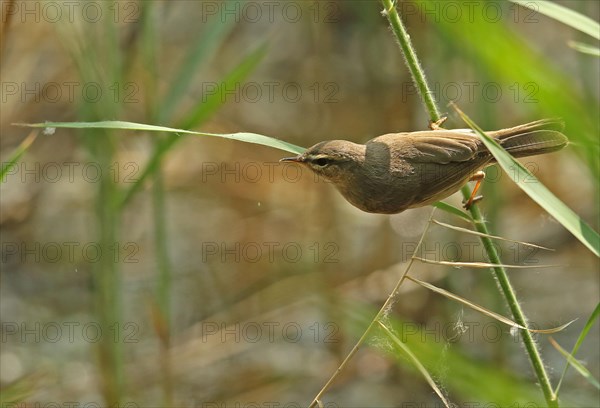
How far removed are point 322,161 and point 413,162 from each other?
13.9 inches

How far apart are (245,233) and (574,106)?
15.6ft

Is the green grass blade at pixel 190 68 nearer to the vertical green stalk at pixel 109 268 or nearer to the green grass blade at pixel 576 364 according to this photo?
the vertical green stalk at pixel 109 268

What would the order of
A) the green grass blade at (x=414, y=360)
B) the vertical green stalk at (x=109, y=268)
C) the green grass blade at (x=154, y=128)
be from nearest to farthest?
the green grass blade at (x=414, y=360), the green grass blade at (x=154, y=128), the vertical green stalk at (x=109, y=268)

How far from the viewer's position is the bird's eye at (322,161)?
3.25 metres

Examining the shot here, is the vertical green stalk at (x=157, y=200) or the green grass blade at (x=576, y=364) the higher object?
Answer: the vertical green stalk at (x=157, y=200)

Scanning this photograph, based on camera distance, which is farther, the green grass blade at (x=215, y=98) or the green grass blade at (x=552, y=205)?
the green grass blade at (x=215, y=98)

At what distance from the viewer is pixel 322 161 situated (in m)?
3.27

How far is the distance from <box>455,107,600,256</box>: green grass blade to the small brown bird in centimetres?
83

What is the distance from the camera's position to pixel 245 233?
6.31 metres

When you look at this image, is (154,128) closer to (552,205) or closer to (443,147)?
(552,205)

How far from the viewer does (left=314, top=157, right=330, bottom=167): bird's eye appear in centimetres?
325

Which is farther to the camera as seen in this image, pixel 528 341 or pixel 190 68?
pixel 190 68

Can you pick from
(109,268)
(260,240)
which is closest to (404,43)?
(109,268)

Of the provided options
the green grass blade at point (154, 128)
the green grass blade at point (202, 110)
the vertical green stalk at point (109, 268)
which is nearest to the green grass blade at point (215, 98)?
the green grass blade at point (202, 110)
